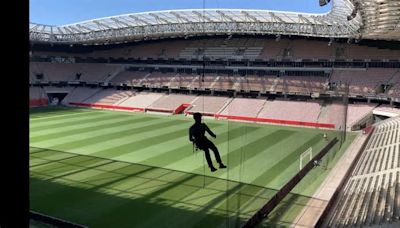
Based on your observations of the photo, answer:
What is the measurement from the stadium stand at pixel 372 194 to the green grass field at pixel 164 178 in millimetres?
1480

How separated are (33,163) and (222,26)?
34.0m

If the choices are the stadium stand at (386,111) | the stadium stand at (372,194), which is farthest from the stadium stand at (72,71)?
the stadium stand at (372,194)

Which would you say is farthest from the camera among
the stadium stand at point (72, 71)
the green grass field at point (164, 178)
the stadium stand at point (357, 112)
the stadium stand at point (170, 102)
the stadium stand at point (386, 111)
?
the stadium stand at point (72, 71)

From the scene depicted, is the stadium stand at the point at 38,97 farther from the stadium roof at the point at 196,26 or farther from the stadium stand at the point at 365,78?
the stadium stand at the point at 365,78

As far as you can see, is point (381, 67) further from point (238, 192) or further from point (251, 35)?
point (238, 192)

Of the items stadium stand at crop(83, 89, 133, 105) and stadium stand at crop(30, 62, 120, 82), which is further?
stadium stand at crop(30, 62, 120, 82)

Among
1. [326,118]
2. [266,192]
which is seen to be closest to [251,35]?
[326,118]

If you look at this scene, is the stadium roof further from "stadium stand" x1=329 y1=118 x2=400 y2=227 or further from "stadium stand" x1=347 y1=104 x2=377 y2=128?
"stadium stand" x1=329 y1=118 x2=400 y2=227

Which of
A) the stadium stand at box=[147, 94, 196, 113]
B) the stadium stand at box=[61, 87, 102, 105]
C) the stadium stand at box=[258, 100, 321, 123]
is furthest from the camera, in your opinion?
the stadium stand at box=[61, 87, 102, 105]

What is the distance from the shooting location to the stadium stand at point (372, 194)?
1068 centimetres

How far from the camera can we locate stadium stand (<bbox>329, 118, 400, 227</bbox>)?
10.7 m

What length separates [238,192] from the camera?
998 cm

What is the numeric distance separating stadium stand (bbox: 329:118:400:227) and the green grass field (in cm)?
148
